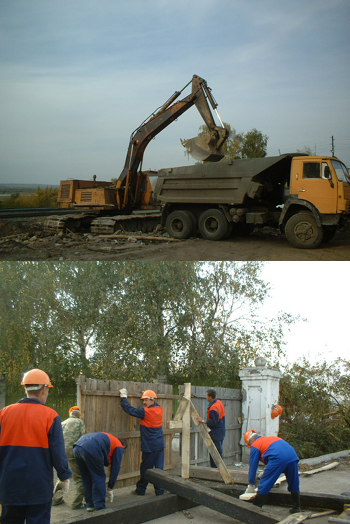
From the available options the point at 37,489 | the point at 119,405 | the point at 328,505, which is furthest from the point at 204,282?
the point at 37,489

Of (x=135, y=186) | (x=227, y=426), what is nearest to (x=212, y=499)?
(x=227, y=426)

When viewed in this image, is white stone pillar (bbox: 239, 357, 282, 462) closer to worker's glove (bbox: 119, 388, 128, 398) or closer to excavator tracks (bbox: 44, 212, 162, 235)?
worker's glove (bbox: 119, 388, 128, 398)

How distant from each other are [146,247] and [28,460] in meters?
6.62

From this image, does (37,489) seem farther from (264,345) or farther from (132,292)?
(264,345)

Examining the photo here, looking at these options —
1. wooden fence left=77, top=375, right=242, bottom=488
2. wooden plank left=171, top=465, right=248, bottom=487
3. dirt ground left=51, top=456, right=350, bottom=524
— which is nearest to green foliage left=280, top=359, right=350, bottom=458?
dirt ground left=51, top=456, right=350, bottom=524

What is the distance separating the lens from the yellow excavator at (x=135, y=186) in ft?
37.0

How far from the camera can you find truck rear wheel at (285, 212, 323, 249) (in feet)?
29.5

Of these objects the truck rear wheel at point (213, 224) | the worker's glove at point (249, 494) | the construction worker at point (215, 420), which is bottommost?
the worker's glove at point (249, 494)

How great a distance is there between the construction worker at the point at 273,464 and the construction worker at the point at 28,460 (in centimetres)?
238

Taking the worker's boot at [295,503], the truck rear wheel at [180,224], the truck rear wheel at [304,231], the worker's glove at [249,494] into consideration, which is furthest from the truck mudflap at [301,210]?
the worker's glove at [249,494]

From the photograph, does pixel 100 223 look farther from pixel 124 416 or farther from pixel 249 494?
pixel 249 494

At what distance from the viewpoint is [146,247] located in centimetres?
997

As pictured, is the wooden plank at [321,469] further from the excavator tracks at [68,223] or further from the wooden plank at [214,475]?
the excavator tracks at [68,223]

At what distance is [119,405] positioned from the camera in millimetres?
6391
